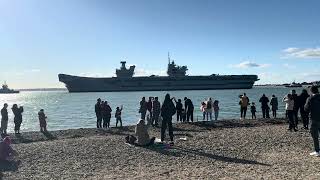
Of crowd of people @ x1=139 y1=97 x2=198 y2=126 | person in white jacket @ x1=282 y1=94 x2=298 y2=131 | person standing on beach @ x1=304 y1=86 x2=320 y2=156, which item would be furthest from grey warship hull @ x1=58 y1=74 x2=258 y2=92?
person standing on beach @ x1=304 y1=86 x2=320 y2=156

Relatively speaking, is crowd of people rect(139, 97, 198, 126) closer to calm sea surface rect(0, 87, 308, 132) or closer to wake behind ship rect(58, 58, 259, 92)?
calm sea surface rect(0, 87, 308, 132)

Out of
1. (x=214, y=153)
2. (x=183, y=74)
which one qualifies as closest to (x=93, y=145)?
(x=214, y=153)

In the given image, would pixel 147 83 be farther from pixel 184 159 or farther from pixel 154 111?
pixel 184 159

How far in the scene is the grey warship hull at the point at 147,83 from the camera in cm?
15150

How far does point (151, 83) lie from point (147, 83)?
1.51 metres

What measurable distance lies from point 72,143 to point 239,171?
8075 mm

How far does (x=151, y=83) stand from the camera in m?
151

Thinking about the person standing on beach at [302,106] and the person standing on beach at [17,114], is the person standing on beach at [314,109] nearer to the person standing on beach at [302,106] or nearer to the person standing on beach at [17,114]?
the person standing on beach at [302,106]

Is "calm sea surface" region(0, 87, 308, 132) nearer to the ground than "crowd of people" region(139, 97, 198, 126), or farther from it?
nearer to the ground

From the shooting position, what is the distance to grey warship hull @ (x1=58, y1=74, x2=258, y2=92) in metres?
152

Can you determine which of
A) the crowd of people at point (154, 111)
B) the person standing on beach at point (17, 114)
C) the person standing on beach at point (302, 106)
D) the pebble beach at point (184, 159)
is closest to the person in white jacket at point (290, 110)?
the person standing on beach at point (302, 106)

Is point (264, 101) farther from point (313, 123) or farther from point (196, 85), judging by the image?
point (196, 85)

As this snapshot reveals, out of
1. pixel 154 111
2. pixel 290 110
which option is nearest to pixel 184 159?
pixel 290 110

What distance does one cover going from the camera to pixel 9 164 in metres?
12.9
